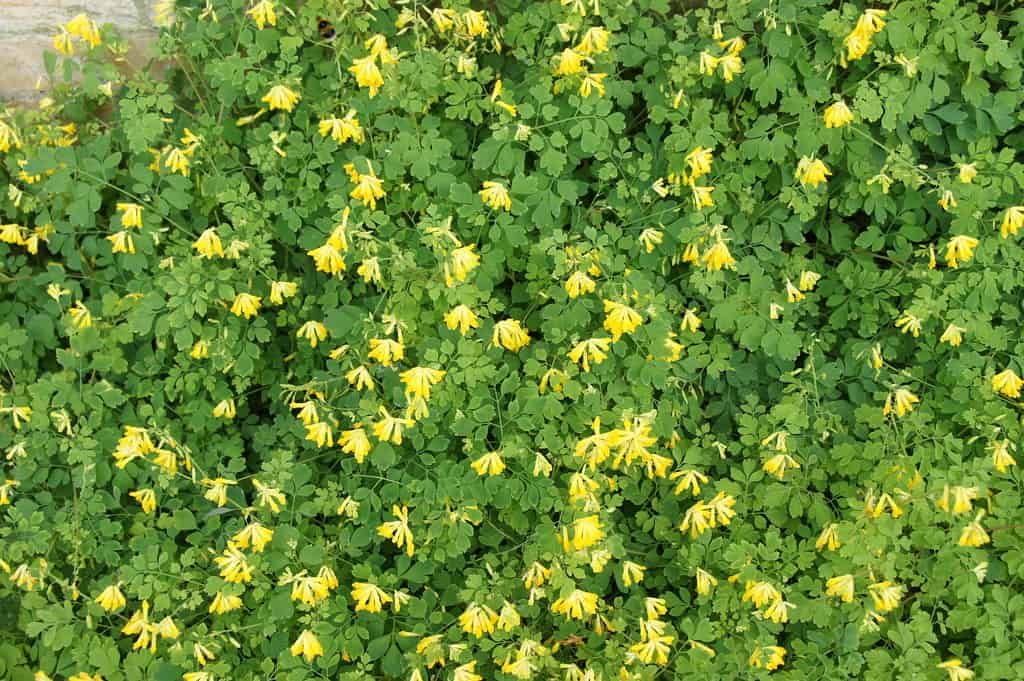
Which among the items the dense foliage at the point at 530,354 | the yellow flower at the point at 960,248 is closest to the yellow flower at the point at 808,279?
the dense foliage at the point at 530,354

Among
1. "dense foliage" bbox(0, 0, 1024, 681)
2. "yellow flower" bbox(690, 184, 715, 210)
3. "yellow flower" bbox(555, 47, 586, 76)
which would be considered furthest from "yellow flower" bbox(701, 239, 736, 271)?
"yellow flower" bbox(555, 47, 586, 76)

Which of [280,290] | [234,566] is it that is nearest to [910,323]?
[280,290]

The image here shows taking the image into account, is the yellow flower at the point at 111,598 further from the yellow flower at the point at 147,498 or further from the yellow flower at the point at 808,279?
the yellow flower at the point at 808,279

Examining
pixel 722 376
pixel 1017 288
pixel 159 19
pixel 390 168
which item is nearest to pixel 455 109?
pixel 390 168

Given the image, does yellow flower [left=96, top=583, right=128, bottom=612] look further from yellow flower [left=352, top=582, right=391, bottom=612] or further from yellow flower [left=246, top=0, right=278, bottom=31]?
yellow flower [left=246, top=0, right=278, bottom=31]

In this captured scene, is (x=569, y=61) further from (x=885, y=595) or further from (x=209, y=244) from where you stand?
(x=885, y=595)

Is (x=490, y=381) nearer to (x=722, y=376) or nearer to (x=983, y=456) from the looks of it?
(x=722, y=376)
